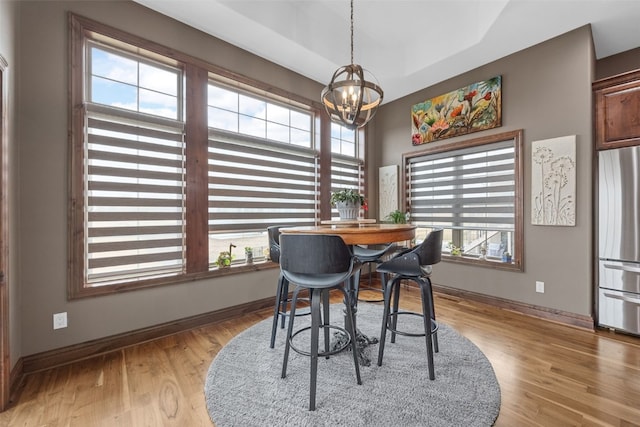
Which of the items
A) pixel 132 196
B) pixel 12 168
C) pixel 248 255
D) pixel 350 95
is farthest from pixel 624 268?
pixel 12 168

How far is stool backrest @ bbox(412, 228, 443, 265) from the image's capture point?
6.57 feet

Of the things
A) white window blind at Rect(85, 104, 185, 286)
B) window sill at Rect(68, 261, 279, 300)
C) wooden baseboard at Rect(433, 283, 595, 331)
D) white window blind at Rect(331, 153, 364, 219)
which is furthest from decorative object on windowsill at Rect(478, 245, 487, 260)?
white window blind at Rect(85, 104, 185, 286)

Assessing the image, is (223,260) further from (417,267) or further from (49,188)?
(417,267)

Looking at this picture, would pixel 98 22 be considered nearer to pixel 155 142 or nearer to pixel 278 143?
pixel 155 142

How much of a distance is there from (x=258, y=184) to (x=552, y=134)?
3368mm

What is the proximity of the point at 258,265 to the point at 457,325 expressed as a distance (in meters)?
2.29

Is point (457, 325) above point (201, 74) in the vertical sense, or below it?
below

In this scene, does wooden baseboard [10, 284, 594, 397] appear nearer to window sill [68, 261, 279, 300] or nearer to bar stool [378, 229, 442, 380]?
window sill [68, 261, 279, 300]

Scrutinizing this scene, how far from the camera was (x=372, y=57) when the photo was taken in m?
3.81

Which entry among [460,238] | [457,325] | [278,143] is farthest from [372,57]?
[457,325]

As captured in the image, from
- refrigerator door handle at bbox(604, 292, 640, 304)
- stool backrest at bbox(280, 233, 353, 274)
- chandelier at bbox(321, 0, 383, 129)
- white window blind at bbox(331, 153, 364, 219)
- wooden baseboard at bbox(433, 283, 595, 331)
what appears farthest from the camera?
white window blind at bbox(331, 153, 364, 219)

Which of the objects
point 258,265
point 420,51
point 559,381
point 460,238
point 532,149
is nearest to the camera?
point 559,381

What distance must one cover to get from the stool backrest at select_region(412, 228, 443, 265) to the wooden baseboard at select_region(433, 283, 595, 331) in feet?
6.61

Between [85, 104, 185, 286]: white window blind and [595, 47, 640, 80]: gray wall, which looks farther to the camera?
[595, 47, 640, 80]: gray wall
